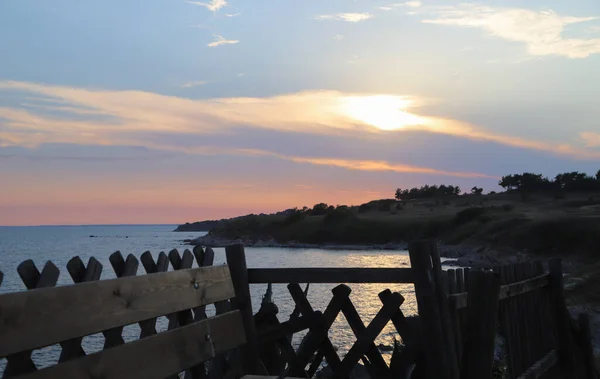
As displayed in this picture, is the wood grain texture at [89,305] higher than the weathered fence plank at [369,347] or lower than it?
higher

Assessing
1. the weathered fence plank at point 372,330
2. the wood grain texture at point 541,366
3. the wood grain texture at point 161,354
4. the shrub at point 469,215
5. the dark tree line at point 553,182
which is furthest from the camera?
the dark tree line at point 553,182

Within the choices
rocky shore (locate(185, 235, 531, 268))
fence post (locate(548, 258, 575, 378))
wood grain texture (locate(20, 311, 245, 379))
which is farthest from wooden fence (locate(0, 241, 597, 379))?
rocky shore (locate(185, 235, 531, 268))

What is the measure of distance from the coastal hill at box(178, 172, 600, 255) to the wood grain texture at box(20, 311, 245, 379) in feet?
187

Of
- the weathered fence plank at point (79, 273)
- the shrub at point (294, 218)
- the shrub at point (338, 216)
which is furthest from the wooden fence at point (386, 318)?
the shrub at point (294, 218)

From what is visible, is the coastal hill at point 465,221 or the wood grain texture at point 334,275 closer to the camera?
the wood grain texture at point 334,275

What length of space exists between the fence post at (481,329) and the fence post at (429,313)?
16.9 inches

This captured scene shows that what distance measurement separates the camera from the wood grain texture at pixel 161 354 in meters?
3.51

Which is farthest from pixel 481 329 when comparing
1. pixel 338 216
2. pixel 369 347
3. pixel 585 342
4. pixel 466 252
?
pixel 338 216

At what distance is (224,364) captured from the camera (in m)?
5.54

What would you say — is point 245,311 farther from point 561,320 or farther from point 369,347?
point 561,320

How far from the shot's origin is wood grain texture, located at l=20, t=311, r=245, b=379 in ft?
11.5

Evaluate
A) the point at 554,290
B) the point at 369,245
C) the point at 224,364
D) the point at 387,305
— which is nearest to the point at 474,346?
the point at 387,305

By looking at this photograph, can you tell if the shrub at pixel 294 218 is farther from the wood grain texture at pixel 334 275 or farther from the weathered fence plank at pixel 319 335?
the wood grain texture at pixel 334 275

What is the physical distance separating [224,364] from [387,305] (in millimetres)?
1777
